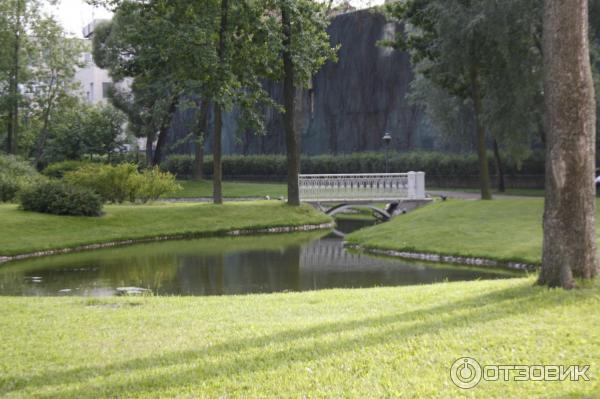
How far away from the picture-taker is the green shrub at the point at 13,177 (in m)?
33.3

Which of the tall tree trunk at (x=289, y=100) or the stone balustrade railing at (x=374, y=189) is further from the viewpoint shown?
the stone balustrade railing at (x=374, y=189)

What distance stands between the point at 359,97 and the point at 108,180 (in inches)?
1104

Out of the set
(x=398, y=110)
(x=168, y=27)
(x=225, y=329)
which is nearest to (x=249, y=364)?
(x=225, y=329)

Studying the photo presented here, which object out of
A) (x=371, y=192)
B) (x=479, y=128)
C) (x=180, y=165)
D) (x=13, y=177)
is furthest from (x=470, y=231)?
(x=180, y=165)

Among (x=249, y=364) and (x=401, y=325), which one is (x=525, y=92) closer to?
(x=401, y=325)

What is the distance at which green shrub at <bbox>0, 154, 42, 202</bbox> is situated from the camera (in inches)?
1313

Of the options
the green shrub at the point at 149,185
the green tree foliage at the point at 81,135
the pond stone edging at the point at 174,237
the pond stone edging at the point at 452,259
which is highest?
the green tree foliage at the point at 81,135

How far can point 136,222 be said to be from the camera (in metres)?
30.2

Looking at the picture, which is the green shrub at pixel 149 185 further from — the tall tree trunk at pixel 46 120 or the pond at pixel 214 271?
the tall tree trunk at pixel 46 120

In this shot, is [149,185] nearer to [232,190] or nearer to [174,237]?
[174,237]

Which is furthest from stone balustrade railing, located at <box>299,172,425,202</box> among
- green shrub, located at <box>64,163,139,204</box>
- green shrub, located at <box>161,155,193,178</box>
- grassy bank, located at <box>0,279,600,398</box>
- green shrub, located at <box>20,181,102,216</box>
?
grassy bank, located at <box>0,279,600,398</box>

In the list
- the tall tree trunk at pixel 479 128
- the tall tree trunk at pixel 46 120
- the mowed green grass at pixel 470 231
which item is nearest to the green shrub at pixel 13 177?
the tall tree trunk at pixel 46 120

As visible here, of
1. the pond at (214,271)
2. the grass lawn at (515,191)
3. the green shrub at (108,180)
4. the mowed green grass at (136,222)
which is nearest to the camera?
the pond at (214,271)

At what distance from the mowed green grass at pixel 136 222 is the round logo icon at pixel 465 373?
788 inches
